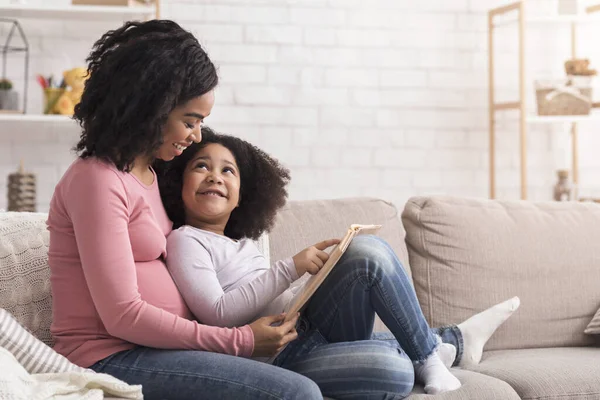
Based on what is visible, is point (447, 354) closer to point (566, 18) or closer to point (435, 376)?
point (435, 376)

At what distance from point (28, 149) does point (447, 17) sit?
2.01 meters

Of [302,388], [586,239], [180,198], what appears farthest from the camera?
[586,239]

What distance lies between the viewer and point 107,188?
1812mm

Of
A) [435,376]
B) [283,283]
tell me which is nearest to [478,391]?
[435,376]

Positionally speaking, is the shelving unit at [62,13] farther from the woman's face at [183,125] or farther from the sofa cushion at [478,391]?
the sofa cushion at [478,391]

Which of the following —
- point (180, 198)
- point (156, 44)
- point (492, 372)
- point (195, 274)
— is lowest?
point (492, 372)

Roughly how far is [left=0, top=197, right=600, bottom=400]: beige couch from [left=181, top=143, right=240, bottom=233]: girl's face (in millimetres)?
348

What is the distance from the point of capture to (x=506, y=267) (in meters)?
2.69

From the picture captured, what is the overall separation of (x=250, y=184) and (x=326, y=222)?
355 millimetres

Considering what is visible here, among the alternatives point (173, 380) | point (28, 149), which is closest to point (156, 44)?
point (173, 380)

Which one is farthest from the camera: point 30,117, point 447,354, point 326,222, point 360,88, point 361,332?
point 360,88

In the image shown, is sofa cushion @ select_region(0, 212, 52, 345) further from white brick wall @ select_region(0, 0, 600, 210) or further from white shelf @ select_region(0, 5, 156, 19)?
white brick wall @ select_region(0, 0, 600, 210)

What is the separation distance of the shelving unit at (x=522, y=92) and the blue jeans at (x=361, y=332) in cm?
204

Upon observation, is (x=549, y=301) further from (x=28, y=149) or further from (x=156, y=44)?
(x=28, y=149)
